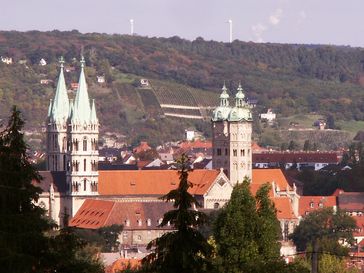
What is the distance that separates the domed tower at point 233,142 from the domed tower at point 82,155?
830cm

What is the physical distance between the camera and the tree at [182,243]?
26.3 m

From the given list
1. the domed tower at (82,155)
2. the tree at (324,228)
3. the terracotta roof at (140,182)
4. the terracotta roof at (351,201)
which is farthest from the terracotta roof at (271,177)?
the domed tower at (82,155)

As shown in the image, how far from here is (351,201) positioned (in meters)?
123

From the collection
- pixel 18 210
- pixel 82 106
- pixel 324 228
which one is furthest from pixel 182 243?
pixel 82 106

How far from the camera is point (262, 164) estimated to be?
169000 mm

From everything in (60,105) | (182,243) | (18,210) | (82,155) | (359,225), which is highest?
(60,105)

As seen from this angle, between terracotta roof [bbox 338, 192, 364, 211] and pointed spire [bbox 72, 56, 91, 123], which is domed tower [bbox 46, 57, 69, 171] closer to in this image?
pointed spire [bbox 72, 56, 91, 123]

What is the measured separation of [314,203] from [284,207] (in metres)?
11.3

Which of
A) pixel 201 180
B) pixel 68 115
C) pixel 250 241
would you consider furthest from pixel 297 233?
pixel 250 241

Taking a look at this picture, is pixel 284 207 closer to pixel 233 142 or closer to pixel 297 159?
pixel 233 142

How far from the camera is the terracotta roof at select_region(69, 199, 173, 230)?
103m

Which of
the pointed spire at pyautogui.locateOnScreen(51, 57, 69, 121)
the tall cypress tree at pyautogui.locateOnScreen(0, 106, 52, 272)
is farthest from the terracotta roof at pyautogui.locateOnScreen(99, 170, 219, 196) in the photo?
the tall cypress tree at pyautogui.locateOnScreen(0, 106, 52, 272)

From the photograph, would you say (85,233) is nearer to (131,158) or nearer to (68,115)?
(68,115)

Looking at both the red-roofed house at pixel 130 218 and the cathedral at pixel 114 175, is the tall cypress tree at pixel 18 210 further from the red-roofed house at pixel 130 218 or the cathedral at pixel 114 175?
the cathedral at pixel 114 175
